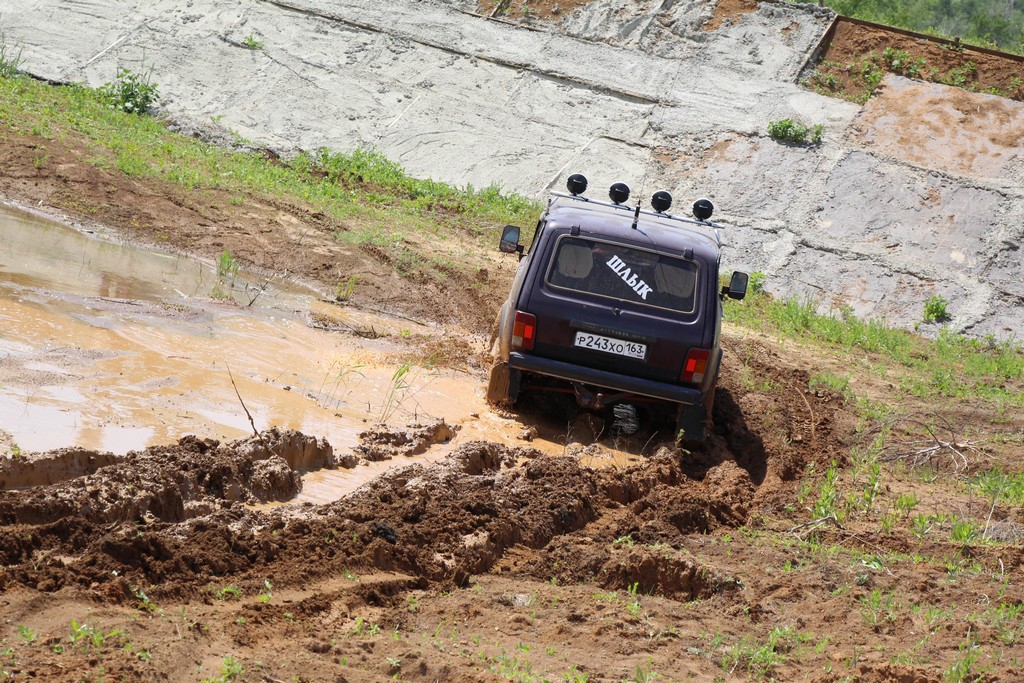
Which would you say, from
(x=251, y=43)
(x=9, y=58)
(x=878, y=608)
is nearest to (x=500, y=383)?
(x=878, y=608)

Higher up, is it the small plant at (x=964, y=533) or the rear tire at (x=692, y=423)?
the rear tire at (x=692, y=423)

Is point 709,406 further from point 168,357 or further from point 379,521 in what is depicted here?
point 168,357

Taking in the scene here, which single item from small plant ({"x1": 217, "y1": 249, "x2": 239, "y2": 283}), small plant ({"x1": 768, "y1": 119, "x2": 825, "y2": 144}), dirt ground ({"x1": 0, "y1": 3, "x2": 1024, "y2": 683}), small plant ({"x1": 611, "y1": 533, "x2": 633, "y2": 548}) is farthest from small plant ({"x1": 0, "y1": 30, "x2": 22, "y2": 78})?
A: small plant ({"x1": 611, "y1": 533, "x2": 633, "y2": 548})

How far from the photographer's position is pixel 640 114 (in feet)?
65.1

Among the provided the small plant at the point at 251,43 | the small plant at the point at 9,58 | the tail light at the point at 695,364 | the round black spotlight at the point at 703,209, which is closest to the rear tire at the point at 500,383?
the tail light at the point at 695,364

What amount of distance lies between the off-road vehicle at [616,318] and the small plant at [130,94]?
11.8 m

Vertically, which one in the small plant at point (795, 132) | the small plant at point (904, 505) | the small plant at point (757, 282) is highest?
the small plant at point (795, 132)

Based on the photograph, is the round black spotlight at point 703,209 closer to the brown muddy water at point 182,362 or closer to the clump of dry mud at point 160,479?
the brown muddy water at point 182,362

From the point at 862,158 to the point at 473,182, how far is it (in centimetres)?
673

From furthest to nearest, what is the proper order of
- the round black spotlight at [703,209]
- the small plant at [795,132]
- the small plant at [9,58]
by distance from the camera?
the small plant at [795,132] < the small plant at [9,58] < the round black spotlight at [703,209]

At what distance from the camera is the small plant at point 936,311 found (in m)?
15.5

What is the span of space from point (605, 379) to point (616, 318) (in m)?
0.49

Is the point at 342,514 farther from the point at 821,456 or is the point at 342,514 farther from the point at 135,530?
the point at 821,456

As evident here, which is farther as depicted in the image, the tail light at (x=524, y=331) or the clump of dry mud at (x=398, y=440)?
the tail light at (x=524, y=331)
